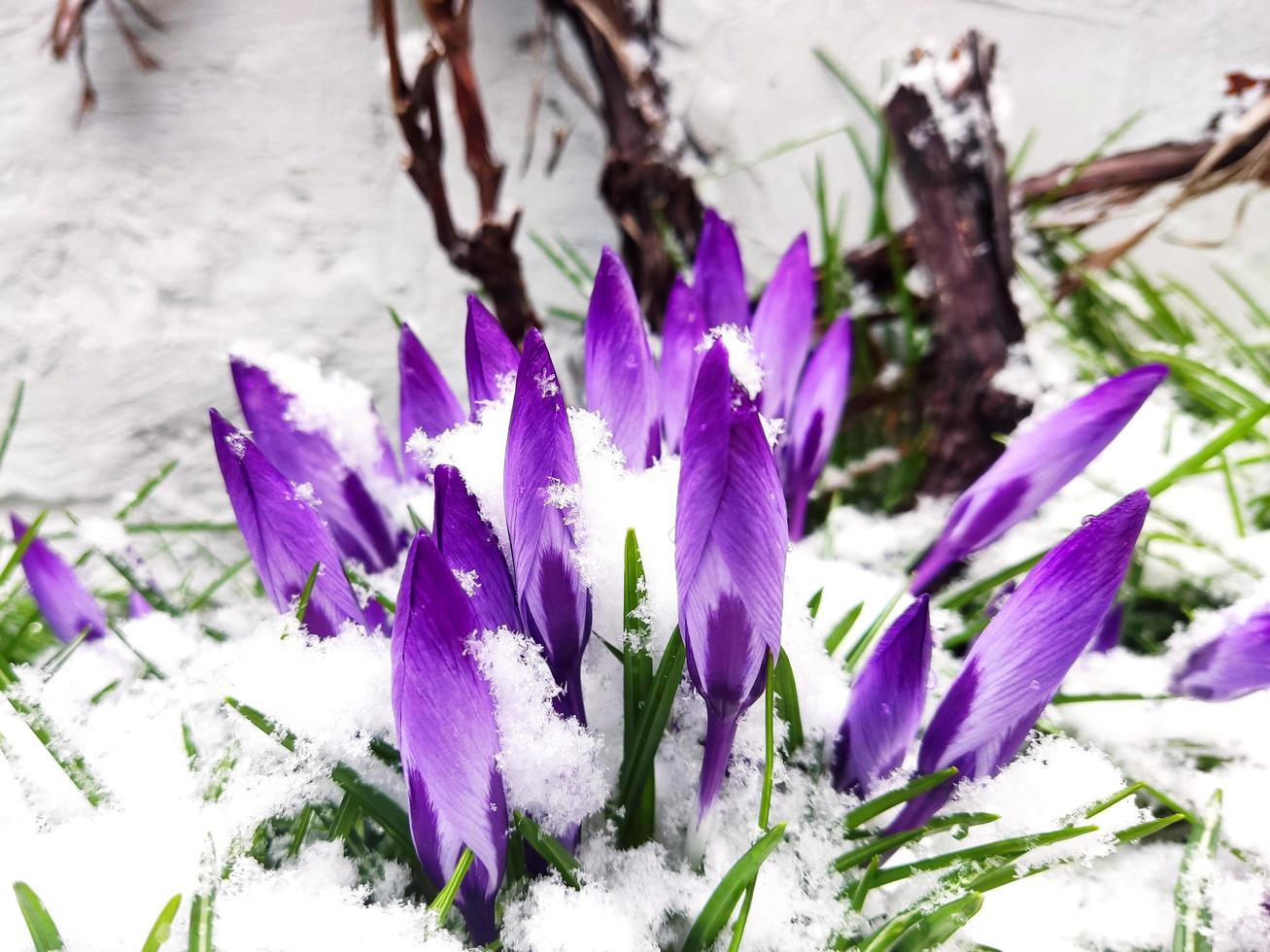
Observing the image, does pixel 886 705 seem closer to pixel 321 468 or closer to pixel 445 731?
pixel 445 731

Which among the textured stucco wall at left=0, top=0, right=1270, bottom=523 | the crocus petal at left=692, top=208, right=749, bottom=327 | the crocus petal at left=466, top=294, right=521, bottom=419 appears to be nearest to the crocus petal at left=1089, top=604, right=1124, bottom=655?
the crocus petal at left=692, top=208, right=749, bottom=327

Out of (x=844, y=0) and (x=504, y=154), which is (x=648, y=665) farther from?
(x=844, y=0)

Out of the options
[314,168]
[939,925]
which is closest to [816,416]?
[939,925]

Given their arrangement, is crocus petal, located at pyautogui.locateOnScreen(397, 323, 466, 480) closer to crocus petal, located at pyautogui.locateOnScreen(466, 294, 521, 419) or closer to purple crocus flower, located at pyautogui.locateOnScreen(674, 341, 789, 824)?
crocus petal, located at pyautogui.locateOnScreen(466, 294, 521, 419)

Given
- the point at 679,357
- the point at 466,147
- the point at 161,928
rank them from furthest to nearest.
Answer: the point at 466,147
the point at 679,357
the point at 161,928

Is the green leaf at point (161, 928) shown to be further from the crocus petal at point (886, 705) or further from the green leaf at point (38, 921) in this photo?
the crocus petal at point (886, 705)

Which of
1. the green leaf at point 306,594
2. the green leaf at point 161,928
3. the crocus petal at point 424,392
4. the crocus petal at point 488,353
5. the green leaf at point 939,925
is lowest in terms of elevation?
the green leaf at point 939,925

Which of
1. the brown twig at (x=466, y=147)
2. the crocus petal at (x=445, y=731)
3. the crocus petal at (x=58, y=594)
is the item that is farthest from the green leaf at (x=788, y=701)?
the brown twig at (x=466, y=147)
